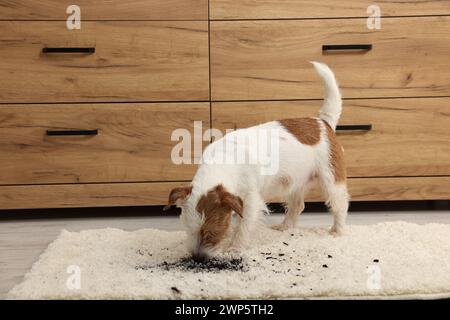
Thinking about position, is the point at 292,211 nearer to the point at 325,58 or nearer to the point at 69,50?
the point at 325,58

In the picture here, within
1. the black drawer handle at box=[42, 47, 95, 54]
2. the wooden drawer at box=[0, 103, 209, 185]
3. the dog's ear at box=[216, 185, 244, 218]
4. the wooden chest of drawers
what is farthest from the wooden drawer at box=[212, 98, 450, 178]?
the dog's ear at box=[216, 185, 244, 218]

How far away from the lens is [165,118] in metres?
1.92

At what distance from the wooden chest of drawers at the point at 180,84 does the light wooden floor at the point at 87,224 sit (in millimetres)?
82

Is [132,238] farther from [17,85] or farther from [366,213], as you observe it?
[366,213]

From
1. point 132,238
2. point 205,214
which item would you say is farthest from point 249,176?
point 132,238

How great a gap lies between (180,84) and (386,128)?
2.51 ft

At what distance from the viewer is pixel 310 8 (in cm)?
189

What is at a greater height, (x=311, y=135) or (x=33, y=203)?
(x=311, y=135)

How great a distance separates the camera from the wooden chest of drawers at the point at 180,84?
187 cm

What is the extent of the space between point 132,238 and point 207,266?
0.40m

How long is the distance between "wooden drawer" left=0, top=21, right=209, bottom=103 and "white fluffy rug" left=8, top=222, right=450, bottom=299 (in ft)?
1.66

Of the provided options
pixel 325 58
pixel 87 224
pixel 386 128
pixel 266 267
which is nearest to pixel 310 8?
pixel 325 58
